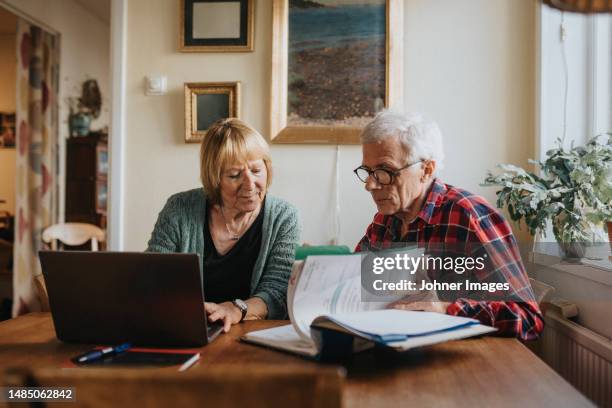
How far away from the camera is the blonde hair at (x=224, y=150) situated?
1.69 m

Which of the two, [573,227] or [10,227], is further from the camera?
[10,227]

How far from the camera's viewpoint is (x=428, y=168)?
1.52m

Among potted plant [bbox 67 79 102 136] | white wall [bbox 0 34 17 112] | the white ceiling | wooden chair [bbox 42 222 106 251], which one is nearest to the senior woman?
wooden chair [bbox 42 222 106 251]

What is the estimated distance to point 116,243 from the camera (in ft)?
8.86

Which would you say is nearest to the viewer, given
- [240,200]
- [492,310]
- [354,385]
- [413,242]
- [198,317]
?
[354,385]

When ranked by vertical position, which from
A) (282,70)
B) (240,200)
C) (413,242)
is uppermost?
(282,70)

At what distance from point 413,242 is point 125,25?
1.99m

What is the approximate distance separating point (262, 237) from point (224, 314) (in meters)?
0.46

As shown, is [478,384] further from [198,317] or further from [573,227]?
[573,227]

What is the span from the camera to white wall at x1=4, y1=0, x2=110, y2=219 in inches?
170

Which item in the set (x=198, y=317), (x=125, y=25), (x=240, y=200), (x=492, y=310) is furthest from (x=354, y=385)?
(x=125, y=25)

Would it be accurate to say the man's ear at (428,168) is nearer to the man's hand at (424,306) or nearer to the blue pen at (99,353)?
the man's hand at (424,306)

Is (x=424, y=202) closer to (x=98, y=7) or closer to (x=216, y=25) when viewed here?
(x=216, y=25)

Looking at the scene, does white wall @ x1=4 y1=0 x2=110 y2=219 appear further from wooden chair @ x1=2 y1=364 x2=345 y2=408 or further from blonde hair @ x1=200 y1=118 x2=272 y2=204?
wooden chair @ x1=2 y1=364 x2=345 y2=408
